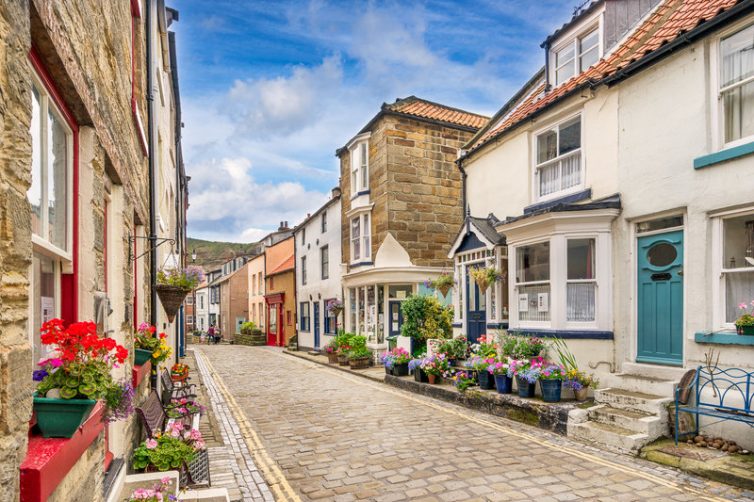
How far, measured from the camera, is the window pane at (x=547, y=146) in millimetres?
11422

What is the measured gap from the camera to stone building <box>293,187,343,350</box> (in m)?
23.2

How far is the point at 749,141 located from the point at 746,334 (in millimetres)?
2777

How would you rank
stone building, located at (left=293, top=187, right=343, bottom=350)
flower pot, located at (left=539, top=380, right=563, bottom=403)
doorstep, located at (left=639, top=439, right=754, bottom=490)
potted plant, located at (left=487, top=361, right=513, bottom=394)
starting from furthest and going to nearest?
stone building, located at (left=293, top=187, right=343, bottom=350), potted plant, located at (left=487, top=361, right=513, bottom=394), flower pot, located at (left=539, top=380, right=563, bottom=403), doorstep, located at (left=639, top=439, right=754, bottom=490)

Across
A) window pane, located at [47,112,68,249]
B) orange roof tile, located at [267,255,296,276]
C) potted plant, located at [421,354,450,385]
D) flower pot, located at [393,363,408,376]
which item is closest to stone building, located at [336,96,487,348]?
flower pot, located at [393,363,408,376]

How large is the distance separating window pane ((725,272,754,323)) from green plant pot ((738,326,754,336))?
17.7 inches

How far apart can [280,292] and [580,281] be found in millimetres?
25464

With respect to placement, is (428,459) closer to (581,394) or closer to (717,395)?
(581,394)

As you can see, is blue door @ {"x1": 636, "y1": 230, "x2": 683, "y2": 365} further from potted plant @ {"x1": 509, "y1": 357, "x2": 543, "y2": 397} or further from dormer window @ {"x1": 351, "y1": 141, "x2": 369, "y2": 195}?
dormer window @ {"x1": 351, "y1": 141, "x2": 369, "y2": 195}

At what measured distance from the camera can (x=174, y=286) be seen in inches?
333

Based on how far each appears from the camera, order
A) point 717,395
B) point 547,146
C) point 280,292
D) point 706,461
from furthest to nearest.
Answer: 1. point 280,292
2. point 547,146
3. point 717,395
4. point 706,461

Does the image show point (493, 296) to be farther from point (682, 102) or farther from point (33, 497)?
point (33, 497)

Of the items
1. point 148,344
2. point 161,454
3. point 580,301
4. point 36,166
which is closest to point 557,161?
point 580,301

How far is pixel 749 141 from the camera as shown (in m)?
7.27

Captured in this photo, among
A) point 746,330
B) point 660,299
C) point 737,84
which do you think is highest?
point 737,84
